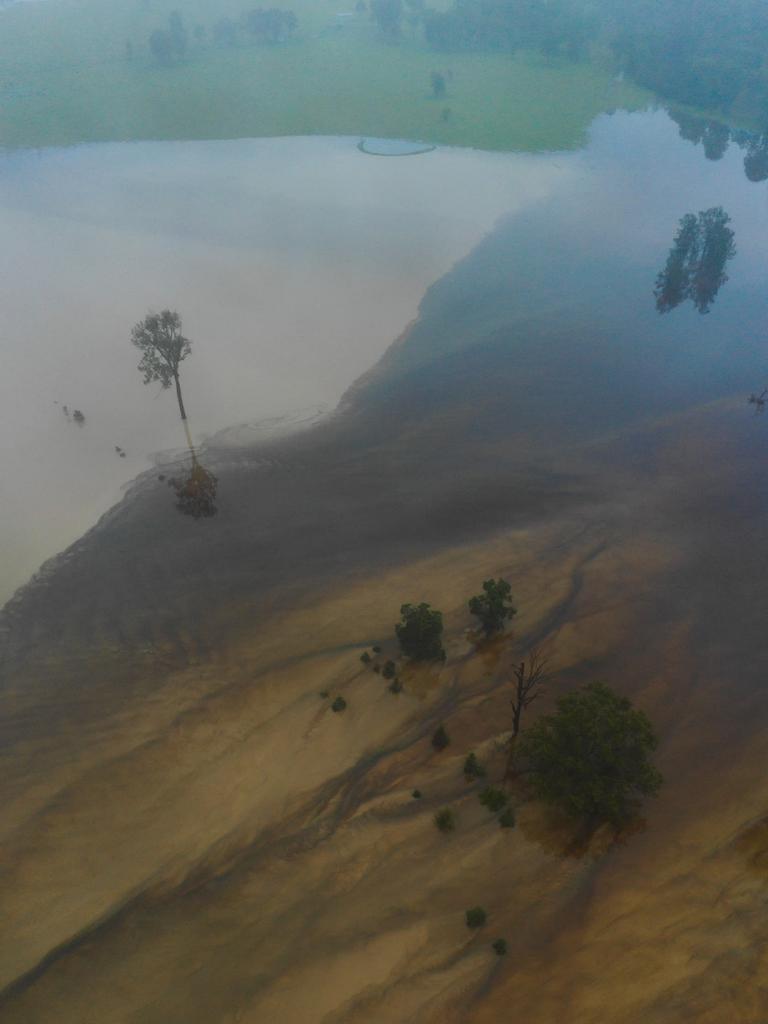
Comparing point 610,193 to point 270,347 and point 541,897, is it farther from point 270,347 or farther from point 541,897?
point 541,897

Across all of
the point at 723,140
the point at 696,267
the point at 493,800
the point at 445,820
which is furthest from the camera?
the point at 723,140

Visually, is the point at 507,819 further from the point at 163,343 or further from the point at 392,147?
the point at 392,147

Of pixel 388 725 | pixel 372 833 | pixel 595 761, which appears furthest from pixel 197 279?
pixel 595 761

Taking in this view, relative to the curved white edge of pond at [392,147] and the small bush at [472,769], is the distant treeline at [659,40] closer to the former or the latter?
the curved white edge of pond at [392,147]

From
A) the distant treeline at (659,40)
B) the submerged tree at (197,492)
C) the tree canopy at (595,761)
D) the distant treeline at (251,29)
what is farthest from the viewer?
the distant treeline at (251,29)

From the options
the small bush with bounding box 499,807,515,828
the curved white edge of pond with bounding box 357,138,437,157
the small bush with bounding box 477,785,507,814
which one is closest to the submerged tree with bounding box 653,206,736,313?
the curved white edge of pond with bounding box 357,138,437,157

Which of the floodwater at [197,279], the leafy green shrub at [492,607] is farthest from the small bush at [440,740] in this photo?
the floodwater at [197,279]

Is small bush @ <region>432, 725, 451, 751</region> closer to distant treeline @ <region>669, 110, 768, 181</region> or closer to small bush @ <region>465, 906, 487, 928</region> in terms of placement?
small bush @ <region>465, 906, 487, 928</region>
